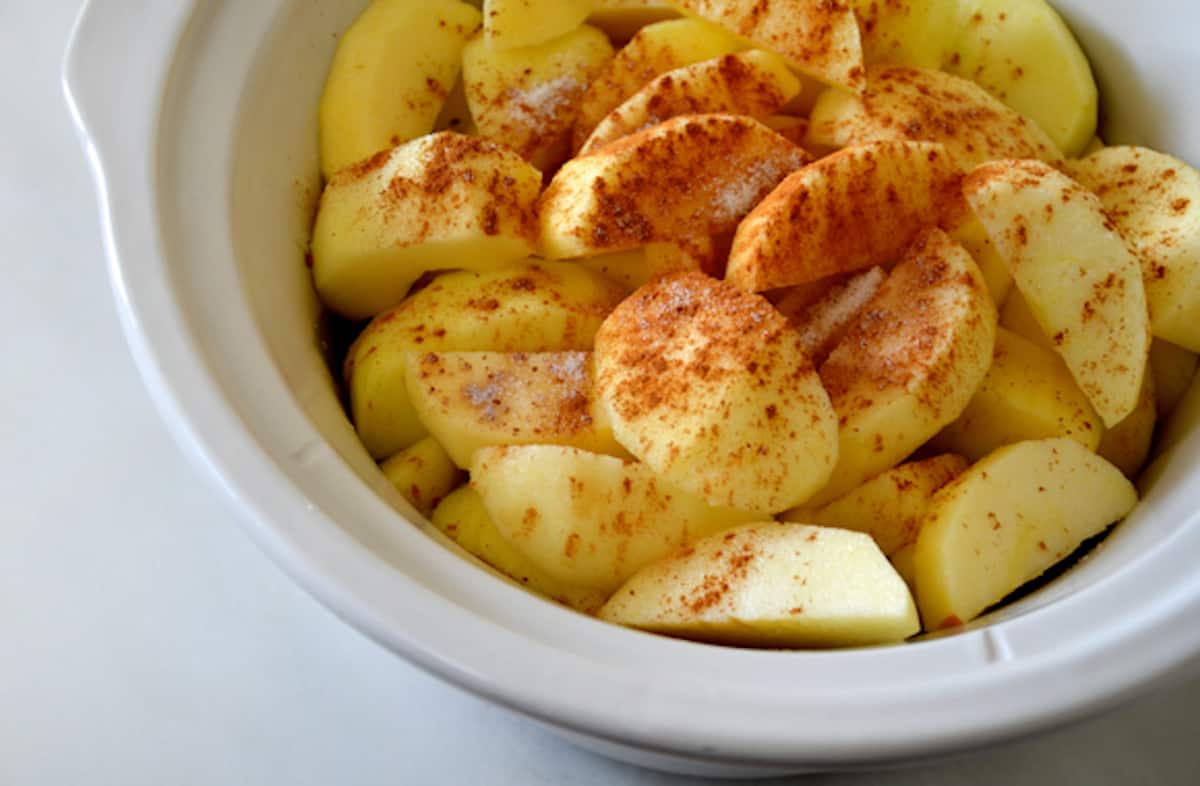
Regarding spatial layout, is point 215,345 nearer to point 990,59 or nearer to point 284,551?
point 284,551

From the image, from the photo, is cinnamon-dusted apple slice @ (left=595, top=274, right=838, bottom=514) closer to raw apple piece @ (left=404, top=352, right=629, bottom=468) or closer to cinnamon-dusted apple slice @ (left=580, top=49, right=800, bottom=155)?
raw apple piece @ (left=404, top=352, right=629, bottom=468)

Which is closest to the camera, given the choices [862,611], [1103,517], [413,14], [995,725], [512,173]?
[995,725]

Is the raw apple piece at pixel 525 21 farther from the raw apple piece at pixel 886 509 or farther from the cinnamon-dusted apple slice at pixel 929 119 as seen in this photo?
the raw apple piece at pixel 886 509

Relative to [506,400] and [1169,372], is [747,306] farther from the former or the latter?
[1169,372]

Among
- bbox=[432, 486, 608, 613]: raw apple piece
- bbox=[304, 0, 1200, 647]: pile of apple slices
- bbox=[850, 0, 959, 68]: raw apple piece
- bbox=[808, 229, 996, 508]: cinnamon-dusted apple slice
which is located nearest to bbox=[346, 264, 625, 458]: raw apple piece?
bbox=[304, 0, 1200, 647]: pile of apple slices

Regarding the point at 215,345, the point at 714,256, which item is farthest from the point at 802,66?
the point at 215,345

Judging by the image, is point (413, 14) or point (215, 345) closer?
point (215, 345)

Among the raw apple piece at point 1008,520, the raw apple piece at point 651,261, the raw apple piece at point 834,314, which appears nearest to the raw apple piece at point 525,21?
the raw apple piece at point 651,261
